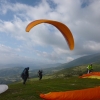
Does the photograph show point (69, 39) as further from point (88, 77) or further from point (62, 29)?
point (88, 77)

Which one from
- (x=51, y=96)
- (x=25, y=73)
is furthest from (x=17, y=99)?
(x=25, y=73)

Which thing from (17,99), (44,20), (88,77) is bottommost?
(17,99)

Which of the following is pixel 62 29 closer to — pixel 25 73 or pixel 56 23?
pixel 56 23

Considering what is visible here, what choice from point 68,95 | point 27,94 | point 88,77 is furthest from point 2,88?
point 88,77

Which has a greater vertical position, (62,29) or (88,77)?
(62,29)

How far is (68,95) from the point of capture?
19094 millimetres

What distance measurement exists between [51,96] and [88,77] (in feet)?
99.5

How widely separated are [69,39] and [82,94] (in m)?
5.56

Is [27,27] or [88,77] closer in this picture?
[27,27]

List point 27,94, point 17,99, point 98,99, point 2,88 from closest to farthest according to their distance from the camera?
point 98,99 → point 17,99 → point 27,94 → point 2,88

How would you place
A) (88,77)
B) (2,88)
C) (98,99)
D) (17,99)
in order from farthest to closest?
1. (88,77)
2. (2,88)
3. (17,99)
4. (98,99)

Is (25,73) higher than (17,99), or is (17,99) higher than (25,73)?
(25,73)

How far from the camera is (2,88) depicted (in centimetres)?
2681

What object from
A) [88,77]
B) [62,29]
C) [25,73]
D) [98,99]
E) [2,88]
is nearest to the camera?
[98,99]
